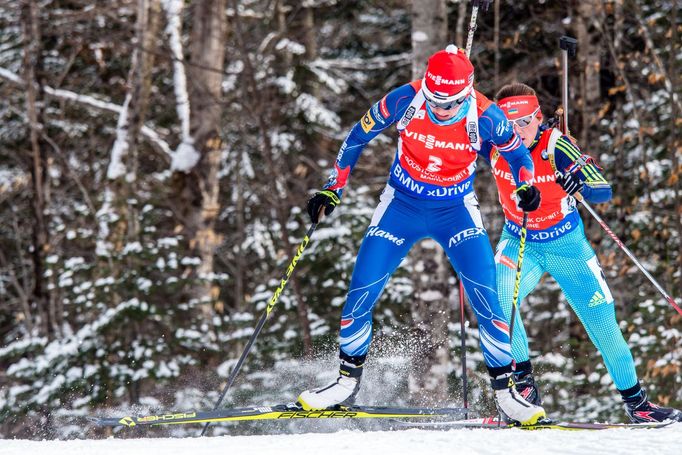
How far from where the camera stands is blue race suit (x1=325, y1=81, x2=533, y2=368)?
16.9 ft

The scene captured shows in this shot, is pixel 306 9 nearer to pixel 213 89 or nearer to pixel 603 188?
pixel 213 89

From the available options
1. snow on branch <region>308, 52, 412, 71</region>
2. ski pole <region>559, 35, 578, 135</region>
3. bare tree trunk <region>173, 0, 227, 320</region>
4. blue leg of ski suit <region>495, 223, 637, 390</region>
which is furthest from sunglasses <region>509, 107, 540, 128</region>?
snow on branch <region>308, 52, 412, 71</region>

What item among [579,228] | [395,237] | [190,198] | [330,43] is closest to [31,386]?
[190,198]

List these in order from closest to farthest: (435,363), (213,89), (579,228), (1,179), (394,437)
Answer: (394,437) < (579,228) < (435,363) < (213,89) < (1,179)

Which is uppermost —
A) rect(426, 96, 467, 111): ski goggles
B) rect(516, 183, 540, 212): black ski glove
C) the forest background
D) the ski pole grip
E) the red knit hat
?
the ski pole grip

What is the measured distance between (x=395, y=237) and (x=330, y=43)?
12.9 meters

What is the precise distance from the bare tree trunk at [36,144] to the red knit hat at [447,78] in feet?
25.3

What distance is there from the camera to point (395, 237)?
207 inches

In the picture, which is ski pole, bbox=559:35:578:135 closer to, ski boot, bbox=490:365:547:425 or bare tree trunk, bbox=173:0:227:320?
ski boot, bbox=490:365:547:425

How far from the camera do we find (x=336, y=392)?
527 centimetres

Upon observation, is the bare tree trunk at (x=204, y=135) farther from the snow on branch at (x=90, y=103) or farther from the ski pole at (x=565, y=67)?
the ski pole at (x=565, y=67)

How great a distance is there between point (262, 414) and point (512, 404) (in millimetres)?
1538

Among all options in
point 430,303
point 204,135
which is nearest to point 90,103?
point 204,135

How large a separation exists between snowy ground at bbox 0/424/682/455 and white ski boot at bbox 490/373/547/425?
494mm
